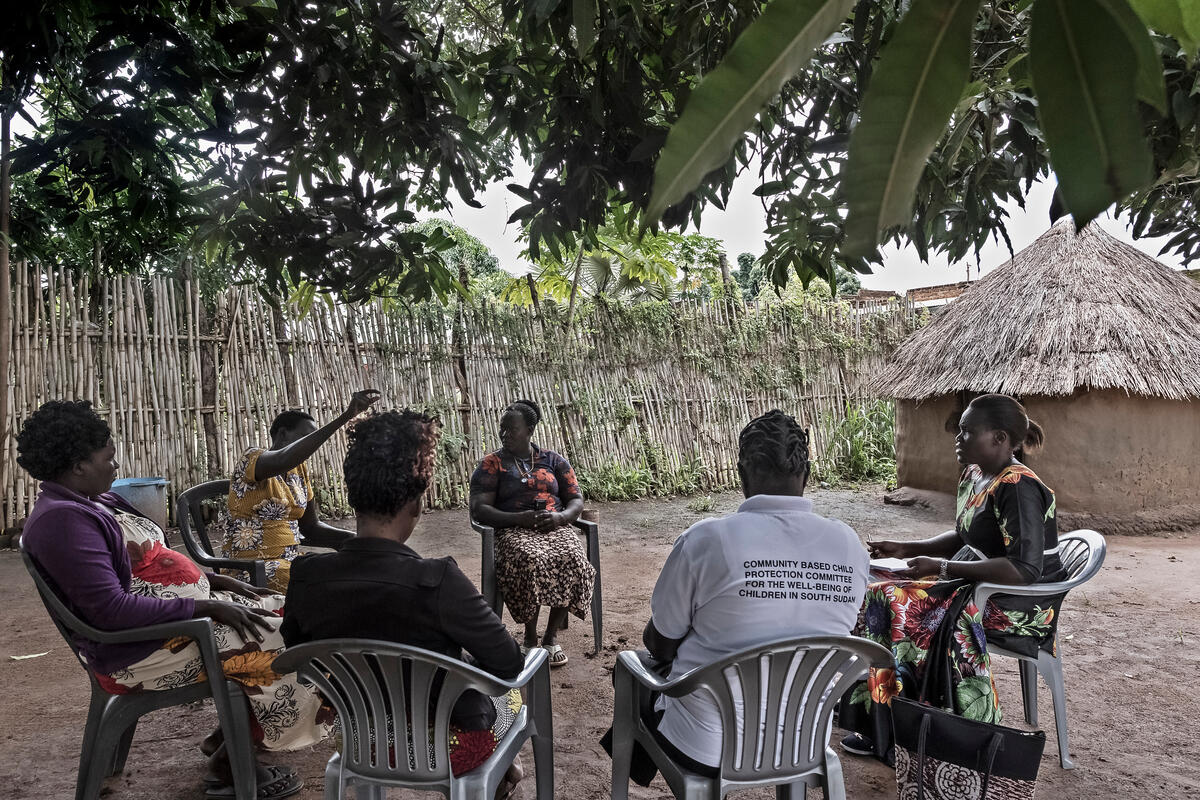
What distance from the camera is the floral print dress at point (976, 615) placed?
2668 millimetres

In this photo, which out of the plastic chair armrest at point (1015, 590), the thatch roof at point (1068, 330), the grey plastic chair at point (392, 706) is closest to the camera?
the grey plastic chair at point (392, 706)

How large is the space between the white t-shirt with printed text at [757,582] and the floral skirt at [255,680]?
134 centimetres

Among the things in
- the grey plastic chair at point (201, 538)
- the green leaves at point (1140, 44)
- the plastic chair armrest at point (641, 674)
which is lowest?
the plastic chair armrest at point (641, 674)

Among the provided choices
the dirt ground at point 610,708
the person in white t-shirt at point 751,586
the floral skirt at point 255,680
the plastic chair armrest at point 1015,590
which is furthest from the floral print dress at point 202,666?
the plastic chair armrest at point 1015,590

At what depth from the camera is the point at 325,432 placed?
325 cm

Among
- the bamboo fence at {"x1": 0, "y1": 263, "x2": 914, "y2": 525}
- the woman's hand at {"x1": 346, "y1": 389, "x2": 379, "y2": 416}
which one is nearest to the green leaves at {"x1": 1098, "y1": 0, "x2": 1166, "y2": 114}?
the woman's hand at {"x1": 346, "y1": 389, "x2": 379, "y2": 416}

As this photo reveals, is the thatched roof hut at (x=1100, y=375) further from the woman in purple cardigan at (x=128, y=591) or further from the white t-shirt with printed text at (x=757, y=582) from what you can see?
the woman in purple cardigan at (x=128, y=591)

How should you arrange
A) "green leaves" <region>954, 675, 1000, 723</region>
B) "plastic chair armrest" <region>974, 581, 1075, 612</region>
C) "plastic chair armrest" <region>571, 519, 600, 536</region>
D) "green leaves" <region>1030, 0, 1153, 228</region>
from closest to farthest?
"green leaves" <region>1030, 0, 1153, 228</region> < "green leaves" <region>954, 675, 1000, 723</region> < "plastic chair armrest" <region>974, 581, 1075, 612</region> < "plastic chair armrest" <region>571, 519, 600, 536</region>

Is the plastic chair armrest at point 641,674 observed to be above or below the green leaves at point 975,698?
above

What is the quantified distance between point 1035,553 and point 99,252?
747 cm

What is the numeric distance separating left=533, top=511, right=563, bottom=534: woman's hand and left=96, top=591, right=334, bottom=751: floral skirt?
64.6 inches

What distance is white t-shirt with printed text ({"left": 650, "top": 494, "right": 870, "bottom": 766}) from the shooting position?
202 centimetres

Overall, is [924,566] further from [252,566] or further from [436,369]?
[436,369]

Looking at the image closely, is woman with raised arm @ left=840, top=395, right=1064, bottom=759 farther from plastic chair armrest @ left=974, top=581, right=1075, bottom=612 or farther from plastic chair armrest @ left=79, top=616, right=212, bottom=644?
plastic chair armrest @ left=79, top=616, right=212, bottom=644
